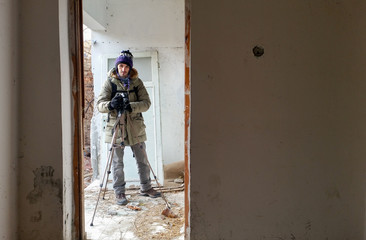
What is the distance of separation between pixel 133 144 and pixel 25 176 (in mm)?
1395

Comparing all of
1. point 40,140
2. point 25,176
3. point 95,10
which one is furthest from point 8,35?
point 95,10

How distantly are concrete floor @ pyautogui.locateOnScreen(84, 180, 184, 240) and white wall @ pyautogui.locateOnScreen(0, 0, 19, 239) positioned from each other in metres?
0.76

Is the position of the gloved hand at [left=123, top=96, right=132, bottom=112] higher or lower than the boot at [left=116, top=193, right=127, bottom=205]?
higher

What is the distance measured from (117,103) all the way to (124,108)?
0.10 m

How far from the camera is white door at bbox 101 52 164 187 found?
4.26m

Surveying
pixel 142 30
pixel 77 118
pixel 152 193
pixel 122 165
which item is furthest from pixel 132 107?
pixel 142 30

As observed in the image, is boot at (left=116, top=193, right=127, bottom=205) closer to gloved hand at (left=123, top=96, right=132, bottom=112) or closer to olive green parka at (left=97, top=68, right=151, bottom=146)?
olive green parka at (left=97, top=68, right=151, bottom=146)

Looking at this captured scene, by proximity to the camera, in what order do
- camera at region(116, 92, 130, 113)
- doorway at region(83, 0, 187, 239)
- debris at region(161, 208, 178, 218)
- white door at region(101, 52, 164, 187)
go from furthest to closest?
doorway at region(83, 0, 187, 239) → white door at region(101, 52, 164, 187) → camera at region(116, 92, 130, 113) → debris at region(161, 208, 178, 218)

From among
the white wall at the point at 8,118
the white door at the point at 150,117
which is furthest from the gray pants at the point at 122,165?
the white wall at the point at 8,118

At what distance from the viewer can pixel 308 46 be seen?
7.07 ft

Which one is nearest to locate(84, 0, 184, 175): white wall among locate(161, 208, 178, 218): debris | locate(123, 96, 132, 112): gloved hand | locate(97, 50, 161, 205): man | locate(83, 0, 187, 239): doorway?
locate(83, 0, 187, 239): doorway

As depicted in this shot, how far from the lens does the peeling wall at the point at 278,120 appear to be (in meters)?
2.14

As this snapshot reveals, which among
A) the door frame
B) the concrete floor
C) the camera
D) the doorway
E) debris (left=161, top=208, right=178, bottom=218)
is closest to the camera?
the door frame

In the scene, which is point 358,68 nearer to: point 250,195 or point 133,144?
point 250,195
